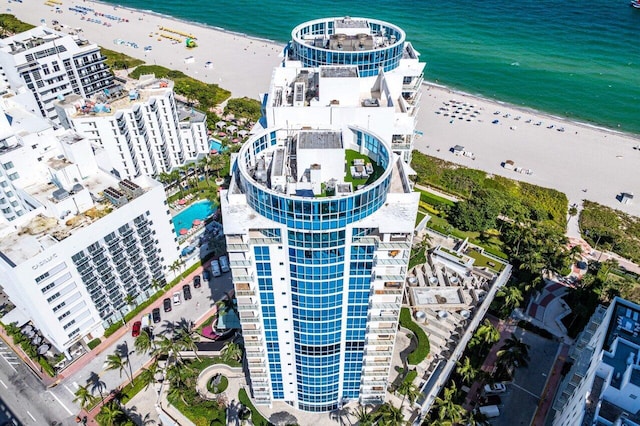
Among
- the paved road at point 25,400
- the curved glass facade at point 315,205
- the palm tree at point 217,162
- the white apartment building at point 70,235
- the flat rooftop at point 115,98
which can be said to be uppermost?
the curved glass facade at point 315,205

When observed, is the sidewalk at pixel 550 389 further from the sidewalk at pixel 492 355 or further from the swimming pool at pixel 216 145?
the swimming pool at pixel 216 145

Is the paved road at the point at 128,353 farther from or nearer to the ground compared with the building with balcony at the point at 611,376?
nearer to the ground

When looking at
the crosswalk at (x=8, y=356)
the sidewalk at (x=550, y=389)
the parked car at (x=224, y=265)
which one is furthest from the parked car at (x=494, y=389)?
the crosswalk at (x=8, y=356)

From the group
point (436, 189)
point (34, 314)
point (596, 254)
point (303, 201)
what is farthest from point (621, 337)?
point (34, 314)

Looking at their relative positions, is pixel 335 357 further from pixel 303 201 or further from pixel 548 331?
pixel 548 331

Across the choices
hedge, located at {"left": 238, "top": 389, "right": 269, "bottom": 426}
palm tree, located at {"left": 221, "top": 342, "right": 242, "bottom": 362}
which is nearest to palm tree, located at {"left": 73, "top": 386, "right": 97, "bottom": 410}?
palm tree, located at {"left": 221, "top": 342, "right": 242, "bottom": 362}

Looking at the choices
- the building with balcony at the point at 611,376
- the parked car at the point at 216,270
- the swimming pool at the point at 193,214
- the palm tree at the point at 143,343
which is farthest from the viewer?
the swimming pool at the point at 193,214

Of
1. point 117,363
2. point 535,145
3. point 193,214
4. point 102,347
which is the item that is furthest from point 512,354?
point 535,145
